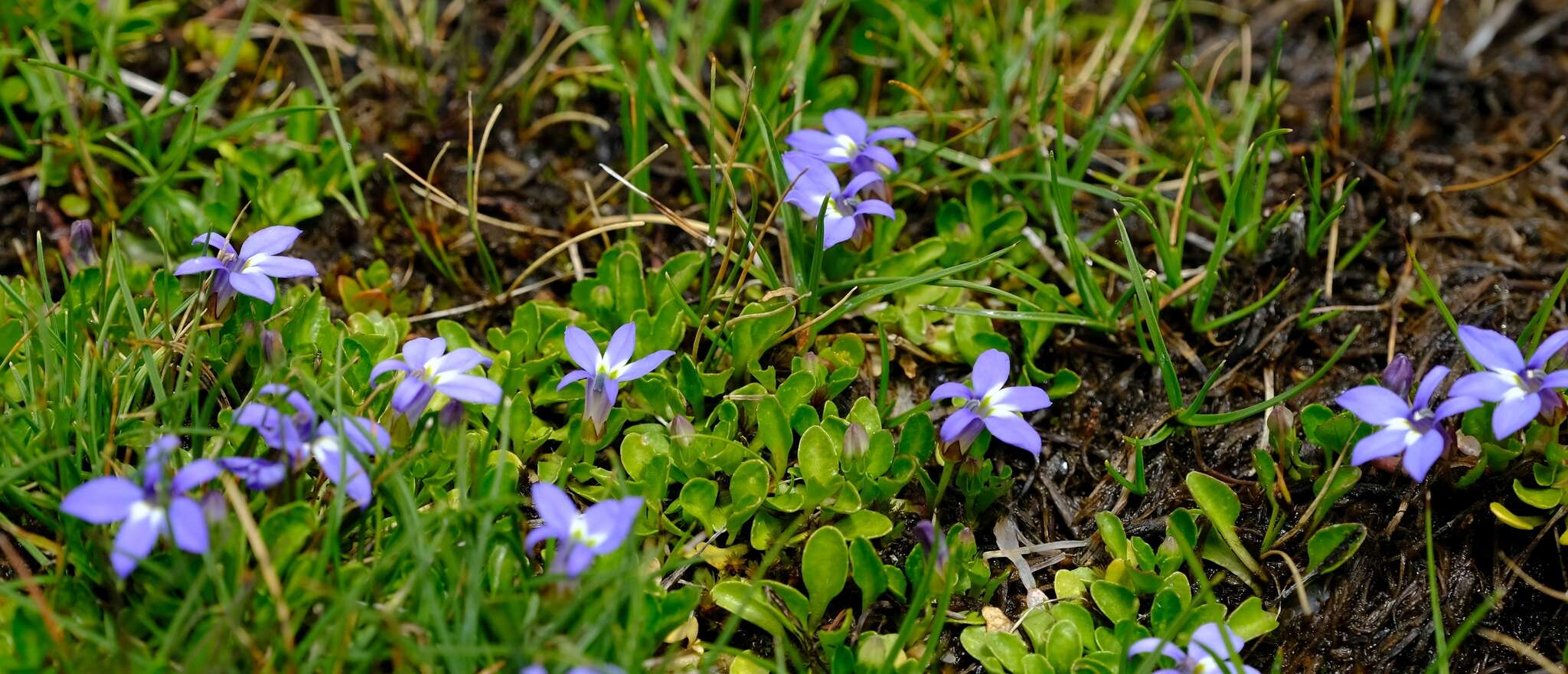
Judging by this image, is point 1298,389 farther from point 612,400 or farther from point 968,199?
point 612,400

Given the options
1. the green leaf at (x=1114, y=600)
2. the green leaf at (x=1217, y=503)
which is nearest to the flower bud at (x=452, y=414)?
the green leaf at (x=1114, y=600)

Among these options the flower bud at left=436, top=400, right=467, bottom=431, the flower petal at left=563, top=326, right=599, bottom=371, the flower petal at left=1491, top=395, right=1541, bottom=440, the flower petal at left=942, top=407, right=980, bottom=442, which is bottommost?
the flower petal at left=942, top=407, right=980, bottom=442

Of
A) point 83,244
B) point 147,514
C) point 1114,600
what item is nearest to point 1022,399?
point 1114,600

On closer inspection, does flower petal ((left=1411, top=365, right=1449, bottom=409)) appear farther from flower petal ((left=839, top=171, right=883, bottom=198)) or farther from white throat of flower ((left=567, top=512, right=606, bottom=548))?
white throat of flower ((left=567, top=512, right=606, bottom=548))

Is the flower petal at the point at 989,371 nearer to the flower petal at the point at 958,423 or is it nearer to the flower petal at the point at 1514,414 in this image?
the flower petal at the point at 958,423

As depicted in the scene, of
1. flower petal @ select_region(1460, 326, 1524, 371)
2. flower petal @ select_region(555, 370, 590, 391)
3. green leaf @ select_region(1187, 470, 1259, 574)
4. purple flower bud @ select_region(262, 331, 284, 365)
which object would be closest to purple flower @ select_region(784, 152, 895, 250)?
flower petal @ select_region(555, 370, 590, 391)

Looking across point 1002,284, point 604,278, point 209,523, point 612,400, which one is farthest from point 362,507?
point 1002,284

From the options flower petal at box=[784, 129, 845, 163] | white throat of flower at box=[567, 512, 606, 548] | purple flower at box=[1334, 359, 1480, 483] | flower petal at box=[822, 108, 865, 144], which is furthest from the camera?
flower petal at box=[822, 108, 865, 144]
